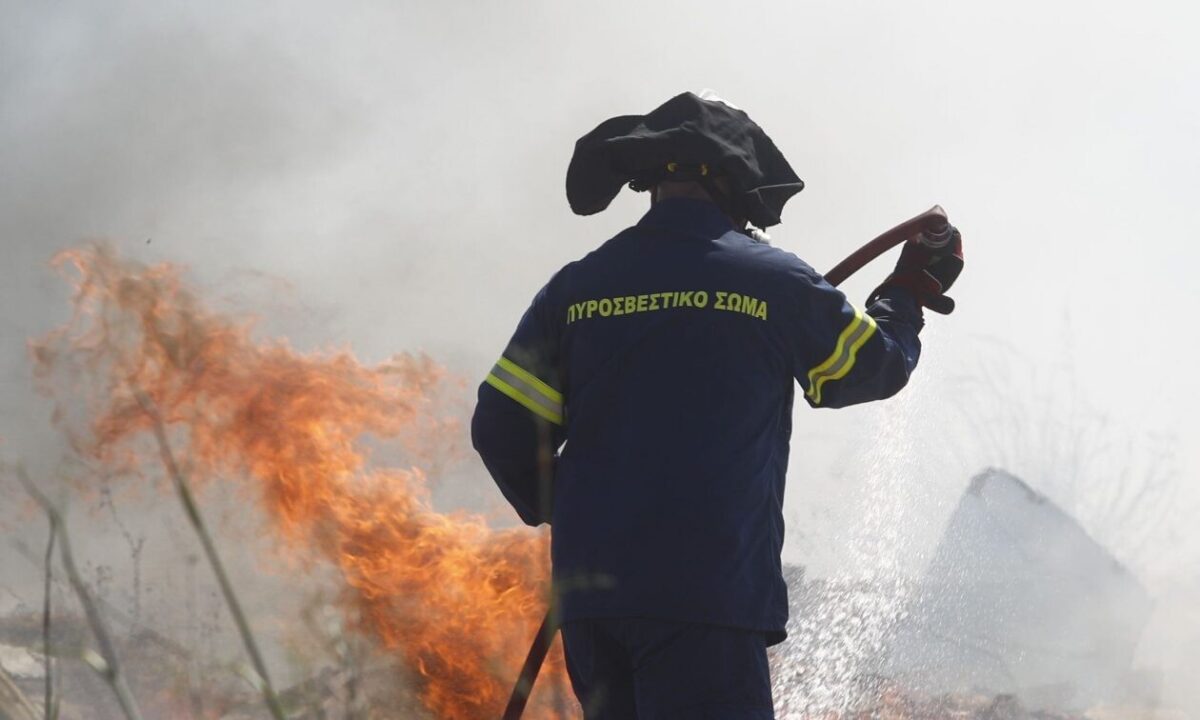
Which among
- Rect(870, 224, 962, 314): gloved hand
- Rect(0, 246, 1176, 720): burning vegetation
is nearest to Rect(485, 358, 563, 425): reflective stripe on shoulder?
Rect(870, 224, 962, 314): gloved hand

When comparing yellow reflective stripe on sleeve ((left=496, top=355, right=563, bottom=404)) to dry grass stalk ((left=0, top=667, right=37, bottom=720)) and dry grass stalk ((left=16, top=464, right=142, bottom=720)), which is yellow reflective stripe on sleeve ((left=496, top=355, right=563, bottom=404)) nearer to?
dry grass stalk ((left=16, top=464, right=142, bottom=720))

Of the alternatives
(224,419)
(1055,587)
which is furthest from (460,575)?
(1055,587)

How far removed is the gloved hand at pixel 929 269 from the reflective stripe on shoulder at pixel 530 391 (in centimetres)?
84

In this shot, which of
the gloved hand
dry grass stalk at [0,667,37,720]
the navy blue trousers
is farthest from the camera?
the gloved hand

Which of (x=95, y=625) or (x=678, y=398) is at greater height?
(x=678, y=398)

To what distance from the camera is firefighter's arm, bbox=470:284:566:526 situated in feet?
8.91

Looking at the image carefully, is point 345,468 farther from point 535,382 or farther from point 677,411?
point 677,411

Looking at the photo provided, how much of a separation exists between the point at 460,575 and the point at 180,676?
A: 3.46 m

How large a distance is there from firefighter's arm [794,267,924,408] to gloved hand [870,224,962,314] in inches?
11.3

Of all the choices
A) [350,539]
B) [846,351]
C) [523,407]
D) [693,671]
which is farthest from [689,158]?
[350,539]

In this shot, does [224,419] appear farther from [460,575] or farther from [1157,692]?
[1157,692]

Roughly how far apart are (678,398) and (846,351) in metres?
0.37

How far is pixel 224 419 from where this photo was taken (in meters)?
5.34

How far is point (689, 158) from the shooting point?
272 centimetres
